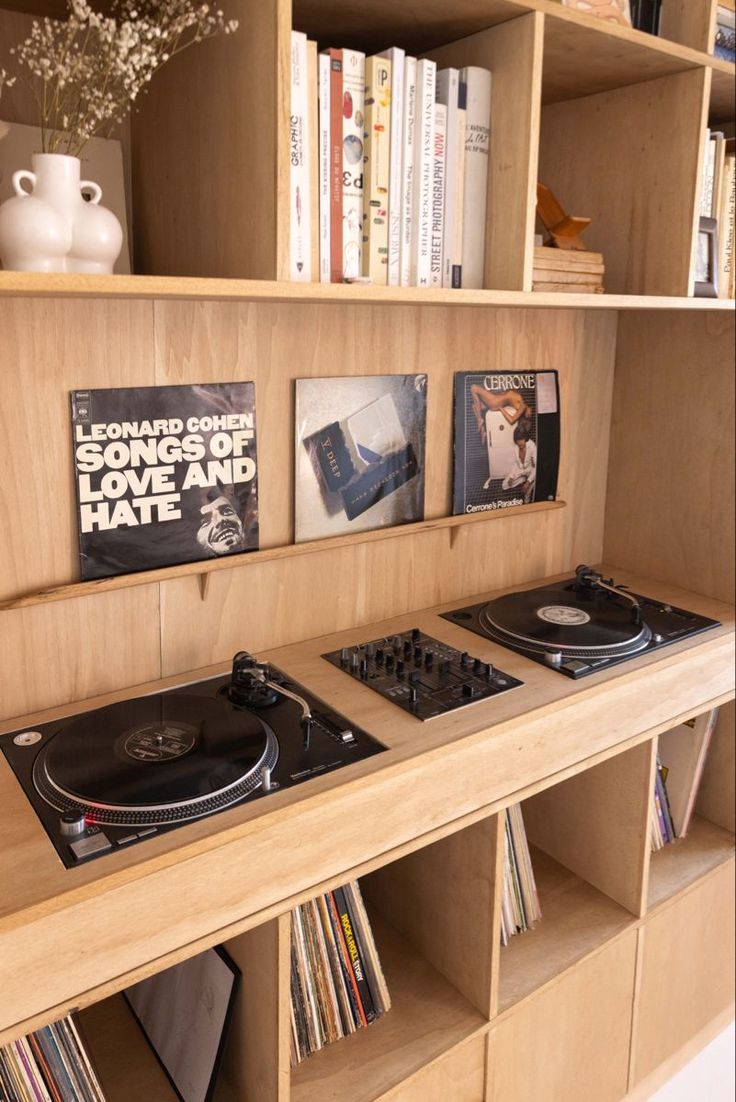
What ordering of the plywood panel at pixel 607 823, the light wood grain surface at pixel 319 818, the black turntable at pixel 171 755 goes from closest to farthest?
the light wood grain surface at pixel 319 818 < the black turntable at pixel 171 755 < the plywood panel at pixel 607 823

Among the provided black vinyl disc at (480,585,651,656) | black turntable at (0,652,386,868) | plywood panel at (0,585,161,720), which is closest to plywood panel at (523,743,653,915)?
black vinyl disc at (480,585,651,656)

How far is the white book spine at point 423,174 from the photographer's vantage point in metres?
1.32

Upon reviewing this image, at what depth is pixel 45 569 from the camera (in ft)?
4.50

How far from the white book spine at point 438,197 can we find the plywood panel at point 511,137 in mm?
96

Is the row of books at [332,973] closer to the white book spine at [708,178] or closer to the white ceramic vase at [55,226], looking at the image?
the white ceramic vase at [55,226]

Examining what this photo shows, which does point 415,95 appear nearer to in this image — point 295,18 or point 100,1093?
point 295,18

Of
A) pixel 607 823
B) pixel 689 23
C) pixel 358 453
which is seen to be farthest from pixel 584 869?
pixel 689 23

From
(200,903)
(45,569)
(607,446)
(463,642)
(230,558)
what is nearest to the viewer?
(200,903)

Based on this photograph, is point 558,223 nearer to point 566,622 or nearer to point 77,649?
point 566,622

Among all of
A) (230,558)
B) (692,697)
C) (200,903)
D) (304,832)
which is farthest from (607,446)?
(200,903)

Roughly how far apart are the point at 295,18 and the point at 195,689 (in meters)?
1.03

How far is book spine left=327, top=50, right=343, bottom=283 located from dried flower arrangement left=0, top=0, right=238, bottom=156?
0.15 metres

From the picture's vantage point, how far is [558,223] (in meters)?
1.64

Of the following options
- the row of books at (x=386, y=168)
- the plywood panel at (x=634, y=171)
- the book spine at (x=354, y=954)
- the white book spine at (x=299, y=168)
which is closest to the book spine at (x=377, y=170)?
the row of books at (x=386, y=168)
